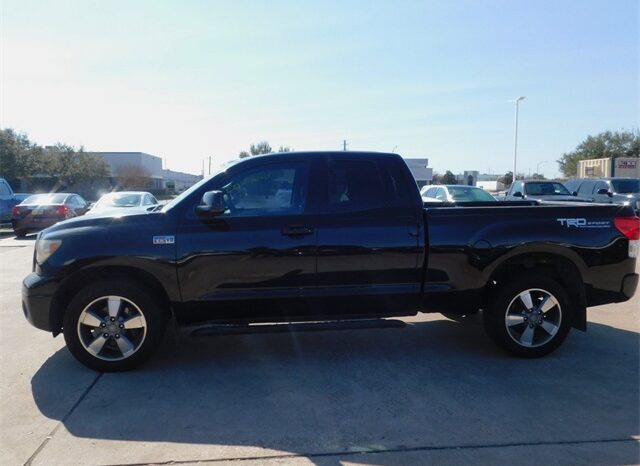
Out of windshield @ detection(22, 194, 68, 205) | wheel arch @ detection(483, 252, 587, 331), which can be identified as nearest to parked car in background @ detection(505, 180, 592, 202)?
wheel arch @ detection(483, 252, 587, 331)

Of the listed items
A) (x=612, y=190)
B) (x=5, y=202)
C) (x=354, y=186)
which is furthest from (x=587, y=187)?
(x=5, y=202)

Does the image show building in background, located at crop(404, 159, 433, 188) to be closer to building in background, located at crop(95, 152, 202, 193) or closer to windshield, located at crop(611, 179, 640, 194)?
building in background, located at crop(95, 152, 202, 193)

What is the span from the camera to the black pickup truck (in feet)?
14.9

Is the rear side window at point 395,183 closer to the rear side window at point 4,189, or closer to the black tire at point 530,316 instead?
the black tire at point 530,316

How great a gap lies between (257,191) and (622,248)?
356cm

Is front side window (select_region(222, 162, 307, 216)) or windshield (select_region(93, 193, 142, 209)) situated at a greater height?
front side window (select_region(222, 162, 307, 216))

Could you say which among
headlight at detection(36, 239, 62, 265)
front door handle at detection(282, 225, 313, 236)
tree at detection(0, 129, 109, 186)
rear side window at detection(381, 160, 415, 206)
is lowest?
headlight at detection(36, 239, 62, 265)

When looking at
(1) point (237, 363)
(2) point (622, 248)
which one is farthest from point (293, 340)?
(2) point (622, 248)

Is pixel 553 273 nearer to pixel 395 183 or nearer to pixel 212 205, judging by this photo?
pixel 395 183

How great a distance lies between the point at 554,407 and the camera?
13.0 ft

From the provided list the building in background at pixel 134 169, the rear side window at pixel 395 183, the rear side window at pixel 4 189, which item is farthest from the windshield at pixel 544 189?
the building in background at pixel 134 169

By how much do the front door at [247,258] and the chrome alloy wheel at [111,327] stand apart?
436 millimetres

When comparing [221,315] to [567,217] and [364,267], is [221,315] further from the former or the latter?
[567,217]

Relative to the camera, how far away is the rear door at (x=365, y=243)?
4.71 meters
